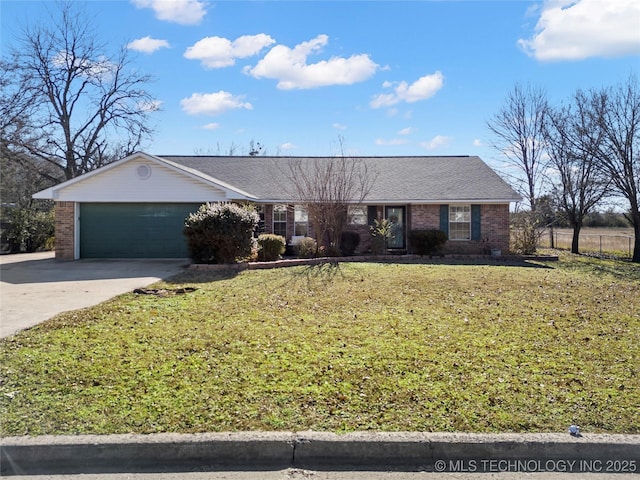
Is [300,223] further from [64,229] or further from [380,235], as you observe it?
[64,229]

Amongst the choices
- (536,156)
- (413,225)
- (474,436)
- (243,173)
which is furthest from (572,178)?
(474,436)

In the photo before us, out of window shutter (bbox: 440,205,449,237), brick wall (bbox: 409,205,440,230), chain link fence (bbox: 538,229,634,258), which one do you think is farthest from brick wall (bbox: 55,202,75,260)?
chain link fence (bbox: 538,229,634,258)

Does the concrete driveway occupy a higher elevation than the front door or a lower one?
lower

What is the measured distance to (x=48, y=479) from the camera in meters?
3.18

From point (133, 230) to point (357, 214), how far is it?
29.2 ft

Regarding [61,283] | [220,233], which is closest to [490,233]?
[220,233]

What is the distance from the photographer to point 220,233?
13.3 m

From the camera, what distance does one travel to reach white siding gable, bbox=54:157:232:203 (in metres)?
16.5

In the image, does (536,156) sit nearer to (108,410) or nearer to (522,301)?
(522,301)

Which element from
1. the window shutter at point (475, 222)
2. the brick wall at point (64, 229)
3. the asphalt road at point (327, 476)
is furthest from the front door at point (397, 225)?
the asphalt road at point (327, 476)

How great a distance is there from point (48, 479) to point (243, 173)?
1896cm

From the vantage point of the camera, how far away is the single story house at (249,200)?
1659 centimetres

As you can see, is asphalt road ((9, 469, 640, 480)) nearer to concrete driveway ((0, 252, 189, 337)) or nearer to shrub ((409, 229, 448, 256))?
concrete driveway ((0, 252, 189, 337))

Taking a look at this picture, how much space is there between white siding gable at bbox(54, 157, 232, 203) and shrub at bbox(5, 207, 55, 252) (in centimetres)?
677
